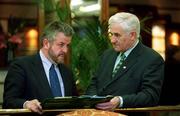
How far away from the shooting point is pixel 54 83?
3.83 metres

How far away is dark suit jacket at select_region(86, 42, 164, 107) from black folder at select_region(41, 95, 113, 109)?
34cm

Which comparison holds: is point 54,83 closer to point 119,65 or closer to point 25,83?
point 25,83

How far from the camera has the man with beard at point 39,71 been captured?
3625mm

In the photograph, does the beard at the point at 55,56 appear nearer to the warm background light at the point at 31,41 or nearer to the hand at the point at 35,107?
the hand at the point at 35,107

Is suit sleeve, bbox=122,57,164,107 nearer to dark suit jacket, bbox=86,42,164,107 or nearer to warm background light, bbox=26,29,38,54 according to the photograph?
dark suit jacket, bbox=86,42,164,107

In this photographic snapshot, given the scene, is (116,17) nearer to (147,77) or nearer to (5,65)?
(147,77)

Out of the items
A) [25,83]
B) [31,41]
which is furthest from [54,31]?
[31,41]

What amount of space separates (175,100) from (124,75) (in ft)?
9.32

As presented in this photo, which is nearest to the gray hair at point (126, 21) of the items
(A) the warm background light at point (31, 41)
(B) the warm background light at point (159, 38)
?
(A) the warm background light at point (31, 41)

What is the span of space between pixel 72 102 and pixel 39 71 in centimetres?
71

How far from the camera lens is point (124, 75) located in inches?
146

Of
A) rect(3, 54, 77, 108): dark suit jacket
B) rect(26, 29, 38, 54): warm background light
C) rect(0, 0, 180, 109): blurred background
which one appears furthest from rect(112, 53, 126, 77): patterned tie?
rect(26, 29, 38, 54): warm background light

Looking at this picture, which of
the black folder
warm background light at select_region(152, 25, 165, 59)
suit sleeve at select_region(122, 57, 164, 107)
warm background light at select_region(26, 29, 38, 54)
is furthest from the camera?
warm background light at select_region(152, 25, 165, 59)

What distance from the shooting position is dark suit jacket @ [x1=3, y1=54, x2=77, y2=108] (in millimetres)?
3600
